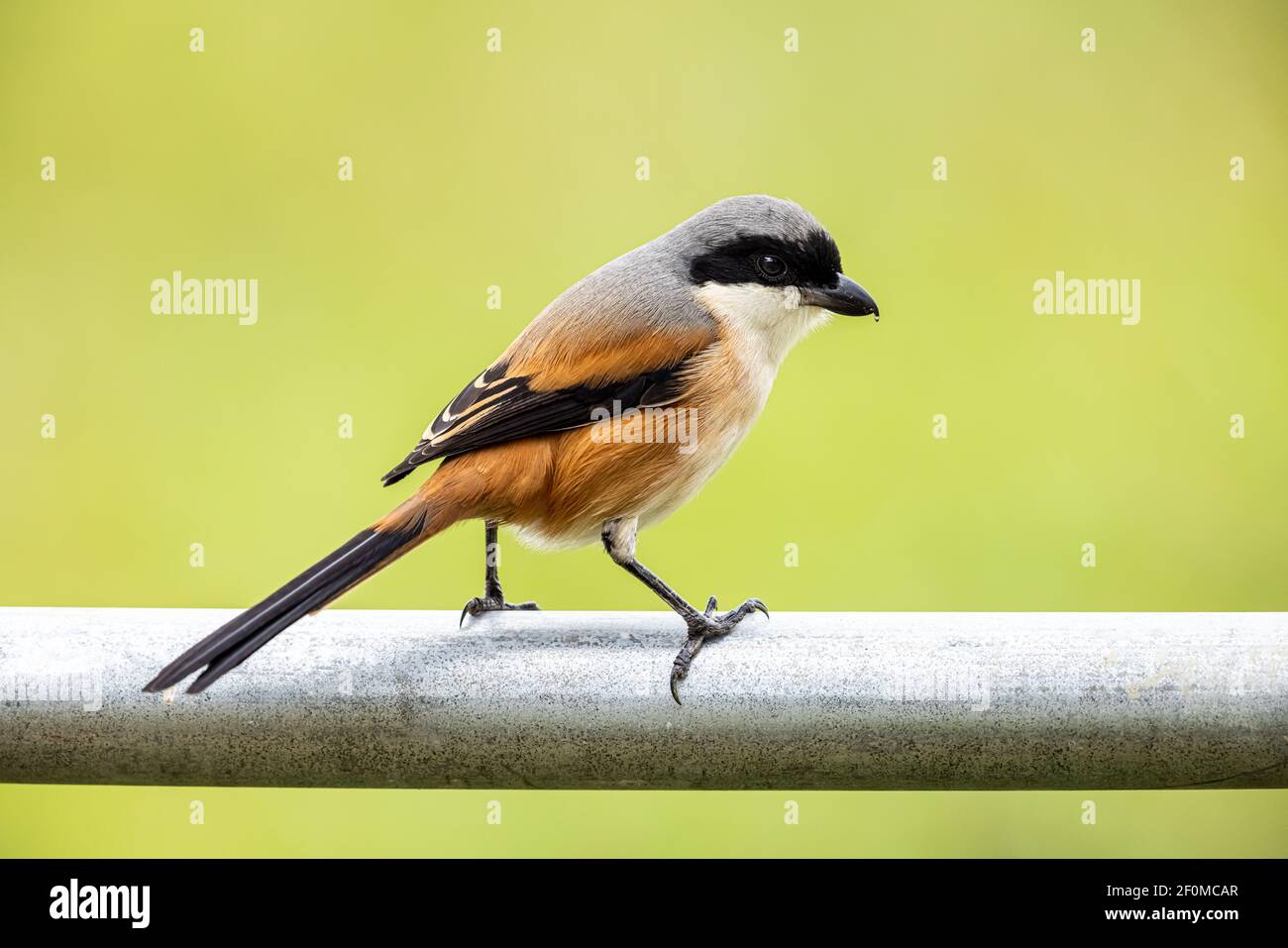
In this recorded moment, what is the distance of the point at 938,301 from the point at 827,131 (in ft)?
3.03

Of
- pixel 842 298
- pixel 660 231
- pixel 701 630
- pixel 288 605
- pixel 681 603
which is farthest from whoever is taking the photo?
pixel 660 231

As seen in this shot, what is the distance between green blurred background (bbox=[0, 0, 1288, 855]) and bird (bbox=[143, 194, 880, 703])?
1.52m

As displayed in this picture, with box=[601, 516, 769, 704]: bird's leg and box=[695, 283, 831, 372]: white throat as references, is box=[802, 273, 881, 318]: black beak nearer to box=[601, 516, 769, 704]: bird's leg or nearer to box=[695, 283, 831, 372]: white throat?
box=[695, 283, 831, 372]: white throat

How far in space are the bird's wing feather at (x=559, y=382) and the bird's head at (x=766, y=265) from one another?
148mm

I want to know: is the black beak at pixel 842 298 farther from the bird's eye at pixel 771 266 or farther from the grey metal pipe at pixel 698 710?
the grey metal pipe at pixel 698 710

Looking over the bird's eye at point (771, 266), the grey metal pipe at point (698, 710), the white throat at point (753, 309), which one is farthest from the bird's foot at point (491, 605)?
the grey metal pipe at point (698, 710)

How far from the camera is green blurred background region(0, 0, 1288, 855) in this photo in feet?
16.4

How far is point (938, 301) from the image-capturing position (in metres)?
5.72

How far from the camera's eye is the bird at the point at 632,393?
2.83m

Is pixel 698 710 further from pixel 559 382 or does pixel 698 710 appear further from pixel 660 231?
Answer: pixel 660 231

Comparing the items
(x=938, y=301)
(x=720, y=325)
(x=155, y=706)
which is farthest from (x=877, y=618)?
(x=938, y=301)

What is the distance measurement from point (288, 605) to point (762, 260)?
1544 mm

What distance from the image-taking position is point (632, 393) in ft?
9.76

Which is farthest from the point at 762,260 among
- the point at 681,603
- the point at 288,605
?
the point at 288,605
